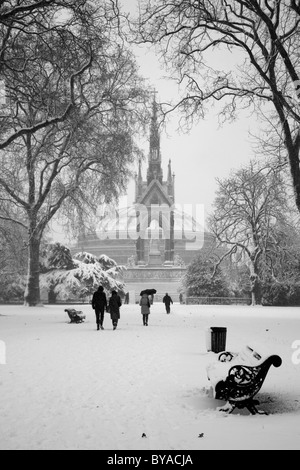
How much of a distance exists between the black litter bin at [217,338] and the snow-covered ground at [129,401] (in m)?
0.21

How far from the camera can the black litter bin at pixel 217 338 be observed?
1096cm

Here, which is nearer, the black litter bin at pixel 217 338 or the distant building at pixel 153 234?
the black litter bin at pixel 217 338

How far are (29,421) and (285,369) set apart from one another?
5492mm

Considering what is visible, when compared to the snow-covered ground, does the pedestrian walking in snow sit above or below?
above

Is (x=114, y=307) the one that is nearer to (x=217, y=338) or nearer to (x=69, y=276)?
(x=217, y=338)

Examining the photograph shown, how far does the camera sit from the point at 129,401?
638 cm

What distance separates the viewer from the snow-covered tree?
129 feet

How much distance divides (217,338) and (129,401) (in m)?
5.01

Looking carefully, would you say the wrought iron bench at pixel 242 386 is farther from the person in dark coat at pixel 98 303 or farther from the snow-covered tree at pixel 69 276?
the snow-covered tree at pixel 69 276

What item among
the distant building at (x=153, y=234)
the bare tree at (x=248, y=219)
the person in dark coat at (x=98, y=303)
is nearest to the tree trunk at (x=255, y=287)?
the bare tree at (x=248, y=219)

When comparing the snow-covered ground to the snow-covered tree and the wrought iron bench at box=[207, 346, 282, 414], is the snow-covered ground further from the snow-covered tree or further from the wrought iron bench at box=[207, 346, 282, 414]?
the snow-covered tree

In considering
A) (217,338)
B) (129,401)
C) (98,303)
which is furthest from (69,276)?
(129,401)

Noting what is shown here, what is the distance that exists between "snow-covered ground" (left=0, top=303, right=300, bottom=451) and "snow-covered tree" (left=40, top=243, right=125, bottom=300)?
1075 inches

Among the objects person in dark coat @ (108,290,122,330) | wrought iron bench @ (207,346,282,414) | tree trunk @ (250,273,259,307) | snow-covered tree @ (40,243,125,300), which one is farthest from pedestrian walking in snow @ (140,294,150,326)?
tree trunk @ (250,273,259,307)
